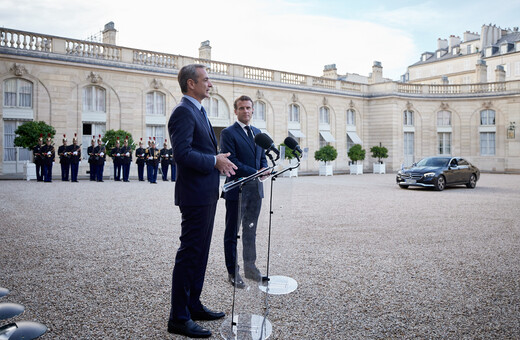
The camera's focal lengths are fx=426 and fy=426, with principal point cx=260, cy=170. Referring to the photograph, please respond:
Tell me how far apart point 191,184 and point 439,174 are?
14492 millimetres

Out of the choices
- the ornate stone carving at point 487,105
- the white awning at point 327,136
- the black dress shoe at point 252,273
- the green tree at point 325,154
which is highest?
the ornate stone carving at point 487,105

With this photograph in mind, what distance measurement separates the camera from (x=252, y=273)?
3.11m

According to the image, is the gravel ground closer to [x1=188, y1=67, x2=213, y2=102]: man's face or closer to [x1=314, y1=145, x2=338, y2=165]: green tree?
[x1=188, y1=67, x2=213, y2=102]: man's face

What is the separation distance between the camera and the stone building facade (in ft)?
70.3

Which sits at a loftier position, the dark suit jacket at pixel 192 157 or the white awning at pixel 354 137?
the white awning at pixel 354 137

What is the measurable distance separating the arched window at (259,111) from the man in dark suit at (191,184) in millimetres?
27048

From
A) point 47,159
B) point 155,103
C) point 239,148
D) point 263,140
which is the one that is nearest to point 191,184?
point 263,140

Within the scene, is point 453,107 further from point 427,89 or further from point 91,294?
point 91,294

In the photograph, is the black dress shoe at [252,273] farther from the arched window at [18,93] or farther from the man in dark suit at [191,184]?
the arched window at [18,93]

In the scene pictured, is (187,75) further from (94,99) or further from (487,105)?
(487,105)

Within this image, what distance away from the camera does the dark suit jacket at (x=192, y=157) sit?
3.09 m

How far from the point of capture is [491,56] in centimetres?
5178

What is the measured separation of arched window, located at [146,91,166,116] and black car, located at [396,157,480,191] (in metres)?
15.0

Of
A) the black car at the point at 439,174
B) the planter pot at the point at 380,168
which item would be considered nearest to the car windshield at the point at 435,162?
the black car at the point at 439,174
